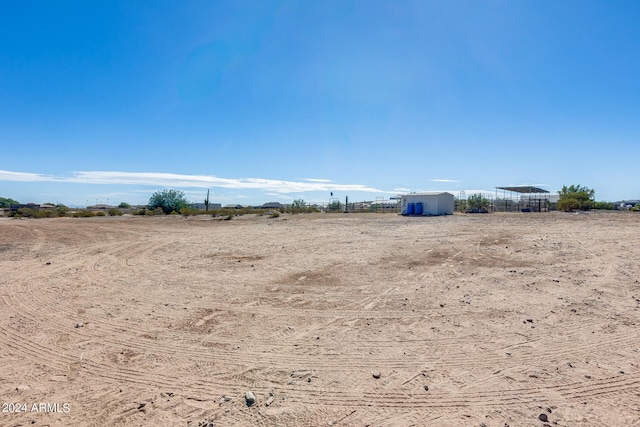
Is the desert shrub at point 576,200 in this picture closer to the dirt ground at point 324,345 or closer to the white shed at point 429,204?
the white shed at point 429,204

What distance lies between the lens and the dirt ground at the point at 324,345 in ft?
10.3

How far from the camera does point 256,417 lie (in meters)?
3.03

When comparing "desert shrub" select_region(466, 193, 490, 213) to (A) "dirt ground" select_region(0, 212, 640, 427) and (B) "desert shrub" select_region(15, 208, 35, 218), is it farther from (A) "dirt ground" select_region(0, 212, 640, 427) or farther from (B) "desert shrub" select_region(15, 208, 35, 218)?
(B) "desert shrub" select_region(15, 208, 35, 218)

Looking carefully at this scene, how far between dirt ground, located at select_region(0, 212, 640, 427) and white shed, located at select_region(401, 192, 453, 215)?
33.1 m

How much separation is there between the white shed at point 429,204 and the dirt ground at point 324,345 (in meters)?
33.1

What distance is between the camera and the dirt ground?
10.3 feet

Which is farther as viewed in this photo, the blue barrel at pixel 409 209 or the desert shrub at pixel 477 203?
the desert shrub at pixel 477 203

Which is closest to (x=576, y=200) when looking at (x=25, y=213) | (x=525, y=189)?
(x=525, y=189)

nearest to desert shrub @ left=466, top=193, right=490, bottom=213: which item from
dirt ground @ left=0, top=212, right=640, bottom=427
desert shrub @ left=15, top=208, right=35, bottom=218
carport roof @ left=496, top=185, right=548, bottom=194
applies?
carport roof @ left=496, top=185, right=548, bottom=194

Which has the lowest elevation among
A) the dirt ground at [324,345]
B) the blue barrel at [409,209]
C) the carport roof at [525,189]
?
the dirt ground at [324,345]

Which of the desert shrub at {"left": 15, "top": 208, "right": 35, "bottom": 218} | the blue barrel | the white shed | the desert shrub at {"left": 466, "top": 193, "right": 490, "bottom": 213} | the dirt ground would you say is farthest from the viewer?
the desert shrub at {"left": 466, "top": 193, "right": 490, "bottom": 213}

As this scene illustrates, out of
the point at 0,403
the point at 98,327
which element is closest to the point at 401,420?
the point at 0,403

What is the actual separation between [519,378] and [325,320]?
276cm

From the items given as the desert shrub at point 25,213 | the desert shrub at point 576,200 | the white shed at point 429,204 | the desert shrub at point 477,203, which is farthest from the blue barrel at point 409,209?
the desert shrub at point 25,213
